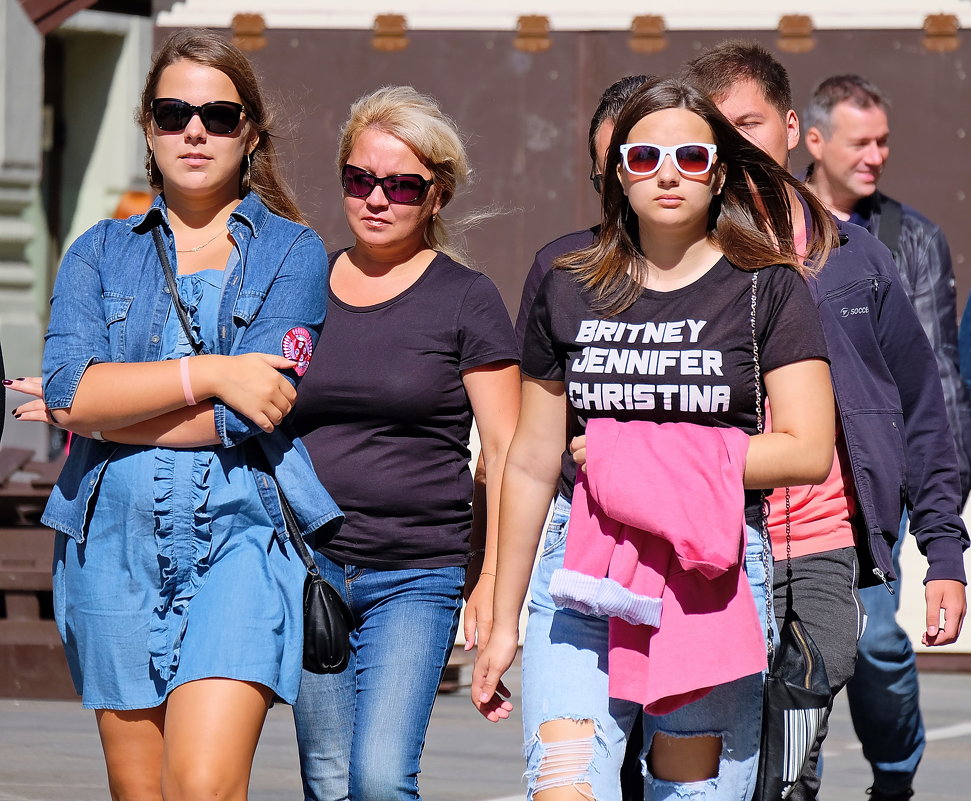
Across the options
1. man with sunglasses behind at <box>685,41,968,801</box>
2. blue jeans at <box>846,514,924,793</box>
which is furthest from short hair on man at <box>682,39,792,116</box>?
blue jeans at <box>846,514,924,793</box>

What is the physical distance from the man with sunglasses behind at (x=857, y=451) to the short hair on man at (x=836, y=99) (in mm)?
1768

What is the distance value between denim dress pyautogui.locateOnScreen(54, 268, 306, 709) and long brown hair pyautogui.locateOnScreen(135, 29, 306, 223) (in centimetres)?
46

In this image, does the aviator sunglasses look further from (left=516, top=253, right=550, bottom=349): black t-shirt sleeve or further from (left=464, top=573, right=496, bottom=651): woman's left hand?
(left=464, top=573, right=496, bottom=651): woman's left hand

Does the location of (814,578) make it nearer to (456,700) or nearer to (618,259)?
(618,259)

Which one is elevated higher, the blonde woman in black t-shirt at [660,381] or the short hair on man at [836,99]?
the short hair on man at [836,99]

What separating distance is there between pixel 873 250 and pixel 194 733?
6.16ft

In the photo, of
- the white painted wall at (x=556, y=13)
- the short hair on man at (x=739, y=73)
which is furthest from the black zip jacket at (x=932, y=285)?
the white painted wall at (x=556, y=13)

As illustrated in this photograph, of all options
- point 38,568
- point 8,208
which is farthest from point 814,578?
point 8,208

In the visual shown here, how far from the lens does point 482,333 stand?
152 inches

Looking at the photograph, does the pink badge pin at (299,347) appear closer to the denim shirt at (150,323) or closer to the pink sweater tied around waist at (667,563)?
the denim shirt at (150,323)

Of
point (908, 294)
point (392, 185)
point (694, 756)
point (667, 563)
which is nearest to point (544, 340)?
point (667, 563)

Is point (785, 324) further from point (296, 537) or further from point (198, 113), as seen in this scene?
point (198, 113)

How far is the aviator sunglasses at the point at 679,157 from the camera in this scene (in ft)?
11.2

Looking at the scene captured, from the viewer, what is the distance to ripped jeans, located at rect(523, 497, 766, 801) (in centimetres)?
336
